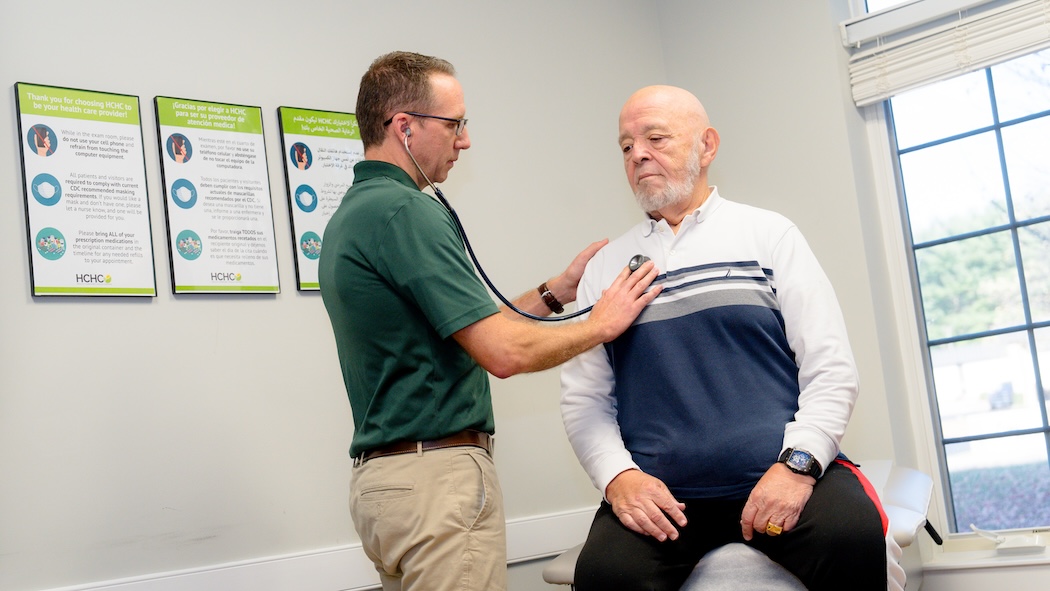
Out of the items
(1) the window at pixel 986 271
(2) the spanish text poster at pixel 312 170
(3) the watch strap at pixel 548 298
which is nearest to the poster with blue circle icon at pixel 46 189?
(2) the spanish text poster at pixel 312 170

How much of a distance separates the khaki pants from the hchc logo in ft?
3.04

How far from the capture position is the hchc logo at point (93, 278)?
7.52ft

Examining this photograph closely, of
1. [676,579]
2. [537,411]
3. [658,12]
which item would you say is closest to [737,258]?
[676,579]

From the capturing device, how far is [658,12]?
3.76 m

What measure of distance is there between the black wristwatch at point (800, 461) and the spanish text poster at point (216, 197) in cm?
145

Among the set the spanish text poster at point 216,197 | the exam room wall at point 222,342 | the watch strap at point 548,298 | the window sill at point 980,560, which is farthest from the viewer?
the window sill at point 980,560

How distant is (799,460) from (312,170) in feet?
5.23

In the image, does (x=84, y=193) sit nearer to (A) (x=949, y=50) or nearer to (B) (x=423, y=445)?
(B) (x=423, y=445)

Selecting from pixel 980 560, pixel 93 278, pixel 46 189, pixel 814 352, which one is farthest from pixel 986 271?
pixel 46 189

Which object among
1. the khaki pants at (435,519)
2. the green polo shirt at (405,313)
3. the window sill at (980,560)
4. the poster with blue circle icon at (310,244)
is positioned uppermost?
the poster with blue circle icon at (310,244)

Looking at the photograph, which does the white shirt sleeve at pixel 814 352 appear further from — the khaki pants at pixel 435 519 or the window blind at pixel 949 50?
the window blind at pixel 949 50

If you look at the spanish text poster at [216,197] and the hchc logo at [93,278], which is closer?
the hchc logo at [93,278]

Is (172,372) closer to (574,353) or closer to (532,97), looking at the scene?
(574,353)

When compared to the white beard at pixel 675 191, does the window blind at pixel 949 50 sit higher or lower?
higher
